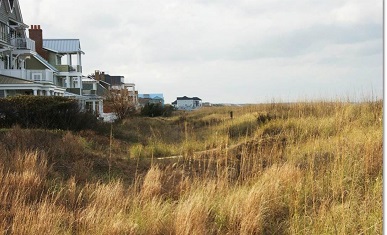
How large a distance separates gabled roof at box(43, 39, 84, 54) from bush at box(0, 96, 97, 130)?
32.4m

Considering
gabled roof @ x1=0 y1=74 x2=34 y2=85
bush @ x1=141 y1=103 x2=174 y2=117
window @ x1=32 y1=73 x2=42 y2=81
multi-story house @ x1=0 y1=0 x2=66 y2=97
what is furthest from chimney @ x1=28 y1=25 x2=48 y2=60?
bush @ x1=141 y1=103 x2=174 y2=117

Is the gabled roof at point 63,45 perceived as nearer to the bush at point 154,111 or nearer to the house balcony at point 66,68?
the house balcony at point 66,68

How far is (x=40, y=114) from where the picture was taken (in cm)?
1577

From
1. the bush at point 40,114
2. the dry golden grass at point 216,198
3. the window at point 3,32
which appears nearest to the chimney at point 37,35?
the window at point 3,32

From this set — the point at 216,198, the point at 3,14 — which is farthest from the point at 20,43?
the point at 216,198

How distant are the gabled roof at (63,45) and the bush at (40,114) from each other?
106 feet

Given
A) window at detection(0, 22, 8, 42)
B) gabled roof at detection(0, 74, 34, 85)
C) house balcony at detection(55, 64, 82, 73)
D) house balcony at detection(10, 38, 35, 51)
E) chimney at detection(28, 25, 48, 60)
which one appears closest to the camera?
gabled roof at detection(0, 74, 34, 85)

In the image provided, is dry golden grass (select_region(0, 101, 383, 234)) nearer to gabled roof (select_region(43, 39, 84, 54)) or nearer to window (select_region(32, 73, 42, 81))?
window (select_region(32, 73, 42, 81))

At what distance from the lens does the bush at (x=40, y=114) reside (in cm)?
1560

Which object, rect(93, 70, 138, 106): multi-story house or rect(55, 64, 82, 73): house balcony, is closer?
rect(93, 70, 138, 106): multi-story house

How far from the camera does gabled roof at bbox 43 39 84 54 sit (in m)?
47.1

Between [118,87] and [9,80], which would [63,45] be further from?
[9,80]

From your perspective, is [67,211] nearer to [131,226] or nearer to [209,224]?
[131,226]

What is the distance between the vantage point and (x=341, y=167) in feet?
18.9
